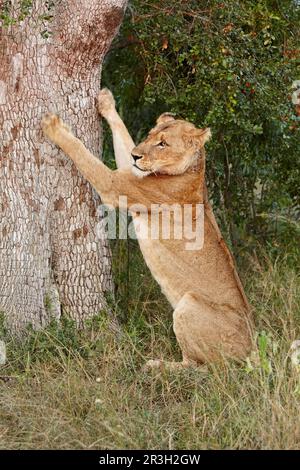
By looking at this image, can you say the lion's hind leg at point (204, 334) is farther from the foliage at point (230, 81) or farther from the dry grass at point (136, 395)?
the foliage at point (230, 81)

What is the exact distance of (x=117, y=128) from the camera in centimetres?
666

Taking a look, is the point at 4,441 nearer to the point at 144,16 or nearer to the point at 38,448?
the point at 38,448

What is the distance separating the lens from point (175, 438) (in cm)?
488

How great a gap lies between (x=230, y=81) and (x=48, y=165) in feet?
5.66

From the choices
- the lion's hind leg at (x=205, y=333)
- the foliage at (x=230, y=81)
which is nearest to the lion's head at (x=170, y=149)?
the foliage at (x=230, y=81)

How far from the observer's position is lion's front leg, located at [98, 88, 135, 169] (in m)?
6.43

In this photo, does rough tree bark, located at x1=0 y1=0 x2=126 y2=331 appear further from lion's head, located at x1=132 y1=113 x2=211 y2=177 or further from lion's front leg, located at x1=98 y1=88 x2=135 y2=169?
lion's head, located at x1=132 y1=113 x2=211 y2=177

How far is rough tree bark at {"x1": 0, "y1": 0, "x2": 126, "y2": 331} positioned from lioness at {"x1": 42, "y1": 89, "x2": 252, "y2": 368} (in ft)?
0.66

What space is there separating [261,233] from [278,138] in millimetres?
1220

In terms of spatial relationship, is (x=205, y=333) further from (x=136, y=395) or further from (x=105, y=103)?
(x=105, y=103)

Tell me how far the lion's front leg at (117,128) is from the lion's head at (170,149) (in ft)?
0.88

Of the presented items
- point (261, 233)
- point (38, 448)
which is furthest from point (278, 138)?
point (38, 448)

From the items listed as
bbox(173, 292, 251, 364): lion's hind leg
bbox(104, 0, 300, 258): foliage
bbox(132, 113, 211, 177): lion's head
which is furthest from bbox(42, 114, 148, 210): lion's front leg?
bbox(104, 0, 300, 258): foliage

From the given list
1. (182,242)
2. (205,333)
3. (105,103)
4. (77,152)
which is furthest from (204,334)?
(105,103)
